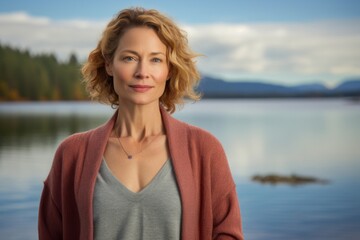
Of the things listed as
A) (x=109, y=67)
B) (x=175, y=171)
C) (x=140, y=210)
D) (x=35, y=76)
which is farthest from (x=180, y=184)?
(x=35, y=76)

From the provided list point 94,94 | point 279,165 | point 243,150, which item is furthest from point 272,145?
point 94,94

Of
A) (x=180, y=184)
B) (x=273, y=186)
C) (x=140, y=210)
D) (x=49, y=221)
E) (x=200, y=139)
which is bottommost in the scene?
(x=273, y=186)

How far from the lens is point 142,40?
2.73m

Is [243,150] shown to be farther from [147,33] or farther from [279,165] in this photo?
[147,33]

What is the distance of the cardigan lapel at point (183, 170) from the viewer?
2.71m

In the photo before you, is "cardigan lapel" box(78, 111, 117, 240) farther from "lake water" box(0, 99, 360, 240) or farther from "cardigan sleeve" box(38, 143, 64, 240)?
"lake water" box(0, 99, 360, 240)

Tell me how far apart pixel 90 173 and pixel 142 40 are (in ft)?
1.74

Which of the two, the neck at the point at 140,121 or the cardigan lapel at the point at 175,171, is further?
the neck at the point at 140,121

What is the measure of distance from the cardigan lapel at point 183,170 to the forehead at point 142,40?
0.95 ft

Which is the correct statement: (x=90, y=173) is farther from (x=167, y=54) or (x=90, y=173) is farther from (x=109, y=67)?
(x=167, y=54)

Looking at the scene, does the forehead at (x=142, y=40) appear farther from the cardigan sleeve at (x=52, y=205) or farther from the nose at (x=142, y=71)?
the cardigan sleeve at (x=52, y=205)

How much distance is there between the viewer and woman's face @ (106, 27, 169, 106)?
108 inches

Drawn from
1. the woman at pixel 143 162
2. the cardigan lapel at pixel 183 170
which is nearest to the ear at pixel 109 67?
the woman at pixel 143 162

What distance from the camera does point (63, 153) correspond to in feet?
9.52
